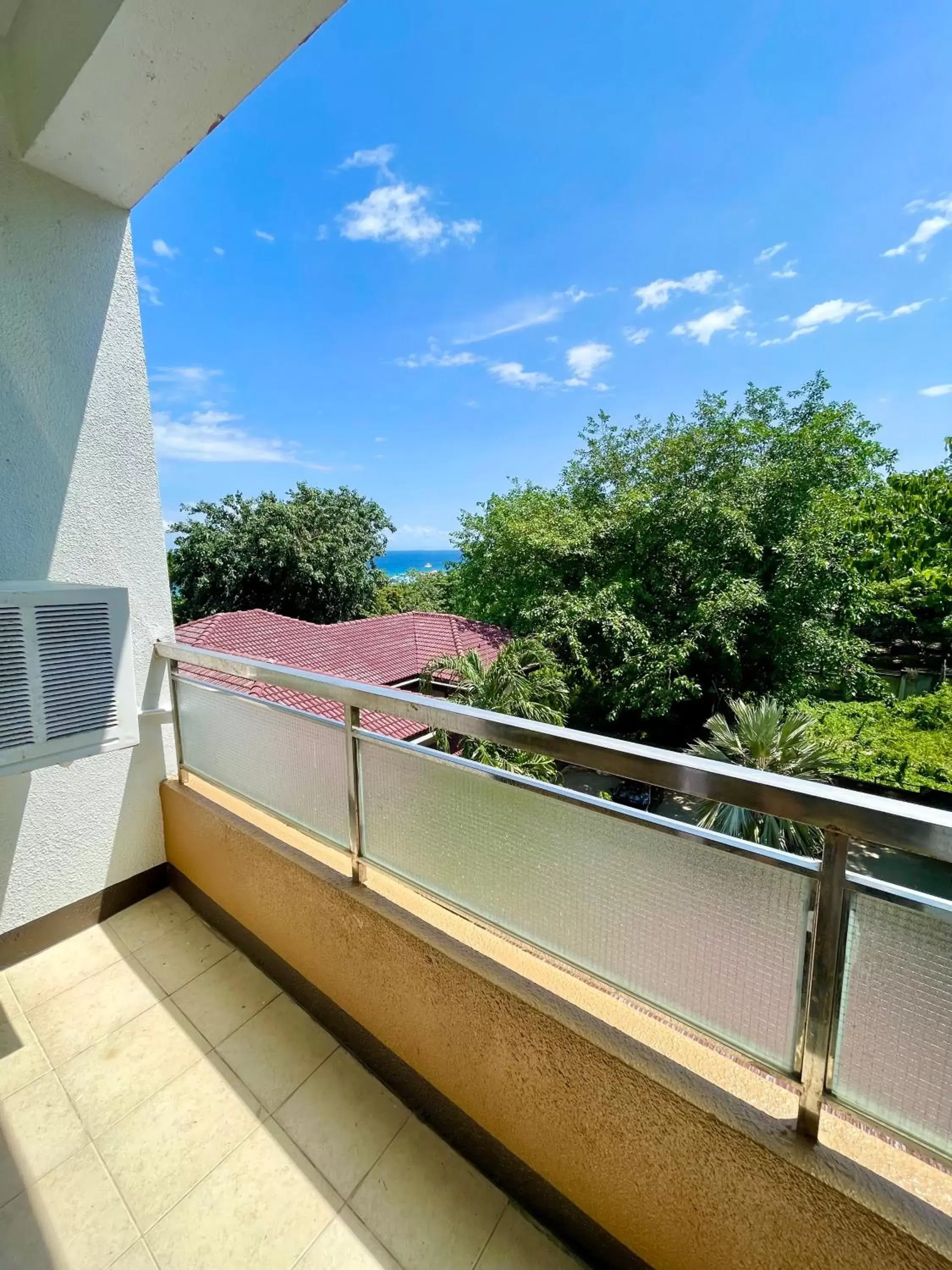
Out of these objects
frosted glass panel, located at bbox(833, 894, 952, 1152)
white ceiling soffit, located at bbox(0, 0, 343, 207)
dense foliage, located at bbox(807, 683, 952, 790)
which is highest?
white ceiling soffit, located at bbox(0, 0, 343, 207)

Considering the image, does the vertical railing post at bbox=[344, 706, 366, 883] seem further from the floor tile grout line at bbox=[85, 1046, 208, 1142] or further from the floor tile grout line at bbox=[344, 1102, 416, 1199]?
the floor tile grout line at bbox=[85, 1046, 208, 1142]

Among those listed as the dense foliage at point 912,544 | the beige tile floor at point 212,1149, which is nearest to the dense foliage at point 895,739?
the dense foliage at point 912,544

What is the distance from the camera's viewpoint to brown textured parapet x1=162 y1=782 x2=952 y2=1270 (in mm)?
761

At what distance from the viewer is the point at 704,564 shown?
448 inches

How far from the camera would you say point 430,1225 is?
3.76ft

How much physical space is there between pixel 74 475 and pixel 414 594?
23038 mm

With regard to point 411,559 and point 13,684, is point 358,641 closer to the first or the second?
point 13,684

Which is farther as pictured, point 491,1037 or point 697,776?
point 491,1037

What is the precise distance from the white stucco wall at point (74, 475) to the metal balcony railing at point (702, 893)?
3.80 feet

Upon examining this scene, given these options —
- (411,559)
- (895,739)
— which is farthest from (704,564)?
(411,559)

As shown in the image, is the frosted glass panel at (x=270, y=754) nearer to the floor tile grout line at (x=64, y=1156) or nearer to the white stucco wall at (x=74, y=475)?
the white stucco wall at (x=74, y=475)

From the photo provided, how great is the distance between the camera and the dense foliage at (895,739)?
8.34 metres

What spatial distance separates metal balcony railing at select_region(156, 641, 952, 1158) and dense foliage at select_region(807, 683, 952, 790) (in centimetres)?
803

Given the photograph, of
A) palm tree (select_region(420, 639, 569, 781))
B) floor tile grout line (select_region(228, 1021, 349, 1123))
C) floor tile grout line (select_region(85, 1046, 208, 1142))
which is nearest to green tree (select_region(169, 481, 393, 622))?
palm tree (select_region(420, 639, 569, 781))
